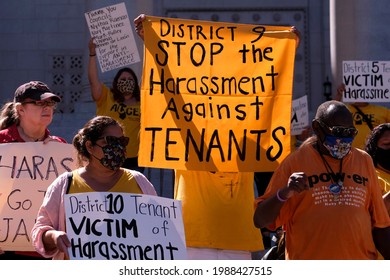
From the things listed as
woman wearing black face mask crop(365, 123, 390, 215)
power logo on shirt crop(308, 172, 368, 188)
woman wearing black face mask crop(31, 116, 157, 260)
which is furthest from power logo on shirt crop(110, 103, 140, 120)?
power logo on shirt crop(308, 172, 368, 188)

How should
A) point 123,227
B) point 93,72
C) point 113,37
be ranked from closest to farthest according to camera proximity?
1. point 123,227
2. point 93,72
3. point 113,37

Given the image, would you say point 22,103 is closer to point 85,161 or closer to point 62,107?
point 85,161

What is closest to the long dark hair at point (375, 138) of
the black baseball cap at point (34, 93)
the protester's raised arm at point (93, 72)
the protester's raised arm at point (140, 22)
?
the protester's raised arm at point (140, 22)

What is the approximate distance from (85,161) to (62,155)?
0.78 m

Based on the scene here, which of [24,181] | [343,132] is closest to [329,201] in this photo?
[343,132]

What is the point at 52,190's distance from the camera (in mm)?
6742

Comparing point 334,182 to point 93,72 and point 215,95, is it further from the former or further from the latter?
point 93,72

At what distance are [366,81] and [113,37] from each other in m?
2.81

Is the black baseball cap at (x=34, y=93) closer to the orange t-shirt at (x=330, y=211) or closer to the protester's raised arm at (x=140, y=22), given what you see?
the protester's raised arm at (x=140, y=22)

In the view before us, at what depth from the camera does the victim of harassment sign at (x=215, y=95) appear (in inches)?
318

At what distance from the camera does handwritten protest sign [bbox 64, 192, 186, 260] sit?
256 inches

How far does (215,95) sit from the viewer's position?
8.37m
